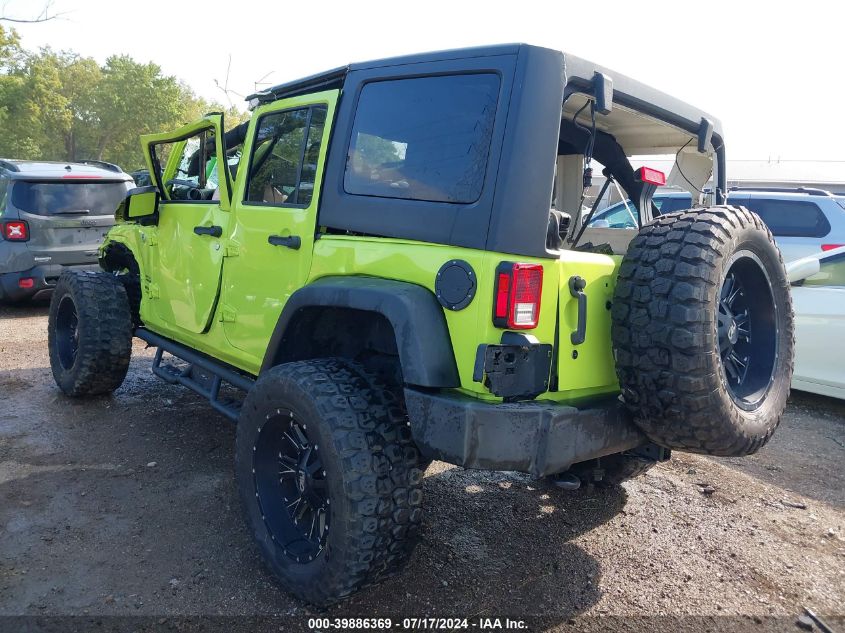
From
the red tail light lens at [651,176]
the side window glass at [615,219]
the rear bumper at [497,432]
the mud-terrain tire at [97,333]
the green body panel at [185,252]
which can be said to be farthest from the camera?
the mud-terrain tire at [97,333]

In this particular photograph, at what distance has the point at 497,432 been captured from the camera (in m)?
2.21

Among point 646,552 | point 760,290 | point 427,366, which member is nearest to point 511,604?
point 646,552

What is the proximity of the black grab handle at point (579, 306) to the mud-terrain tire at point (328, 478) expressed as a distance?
0.73m

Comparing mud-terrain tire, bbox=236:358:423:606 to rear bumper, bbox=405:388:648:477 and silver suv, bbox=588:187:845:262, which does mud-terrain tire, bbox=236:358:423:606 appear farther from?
silver suv, bbox=588:187:845:262

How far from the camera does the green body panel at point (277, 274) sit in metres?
2.33

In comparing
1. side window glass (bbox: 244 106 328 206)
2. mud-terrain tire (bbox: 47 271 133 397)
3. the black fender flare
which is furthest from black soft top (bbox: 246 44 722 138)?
mud-terrain tire (bbox: 47 271 133 397)

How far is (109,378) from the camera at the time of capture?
4.80 meters

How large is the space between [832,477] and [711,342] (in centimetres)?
264

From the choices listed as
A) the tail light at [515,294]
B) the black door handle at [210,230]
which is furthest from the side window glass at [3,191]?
the tail light at [515,294]

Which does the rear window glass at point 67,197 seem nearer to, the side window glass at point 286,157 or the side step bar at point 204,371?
the side step bar at point 204,371

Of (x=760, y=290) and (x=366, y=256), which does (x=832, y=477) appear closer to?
(x=760, y=290)

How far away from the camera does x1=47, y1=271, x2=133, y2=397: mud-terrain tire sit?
15.2ft

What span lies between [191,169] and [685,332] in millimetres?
3417

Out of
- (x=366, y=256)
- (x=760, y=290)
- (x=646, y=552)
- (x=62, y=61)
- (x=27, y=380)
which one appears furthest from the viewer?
(x=62, y=61)
